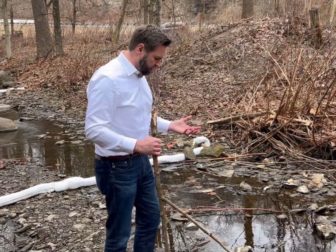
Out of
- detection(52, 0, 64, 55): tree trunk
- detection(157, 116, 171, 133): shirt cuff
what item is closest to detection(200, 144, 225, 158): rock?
detection(157, 116, 171, 133): shirt cuff

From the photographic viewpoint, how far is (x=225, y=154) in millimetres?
7469

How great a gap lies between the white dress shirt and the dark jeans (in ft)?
0.46

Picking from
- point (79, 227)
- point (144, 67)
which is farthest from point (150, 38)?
point (79, 227)

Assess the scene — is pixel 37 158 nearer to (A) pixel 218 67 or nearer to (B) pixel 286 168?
(B) pixel 286 168

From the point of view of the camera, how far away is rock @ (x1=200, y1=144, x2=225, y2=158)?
24.2ft

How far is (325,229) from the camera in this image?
4848 millimetres

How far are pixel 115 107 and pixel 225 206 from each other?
2.92m

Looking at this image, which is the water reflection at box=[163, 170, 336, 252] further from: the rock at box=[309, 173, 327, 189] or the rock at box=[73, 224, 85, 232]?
the rock at box=[73, 224, 85, 232]

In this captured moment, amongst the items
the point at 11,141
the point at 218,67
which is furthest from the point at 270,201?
the point at 218,67

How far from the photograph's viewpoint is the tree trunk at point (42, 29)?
18.6 metres

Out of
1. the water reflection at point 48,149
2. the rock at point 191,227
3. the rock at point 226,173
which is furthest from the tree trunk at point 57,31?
the rock at point 191,227

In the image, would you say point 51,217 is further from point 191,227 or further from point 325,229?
point 325,229

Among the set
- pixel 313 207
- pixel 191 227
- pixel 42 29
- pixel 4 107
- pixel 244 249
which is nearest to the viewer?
pixel 244 249

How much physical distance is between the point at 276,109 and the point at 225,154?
1181mm
